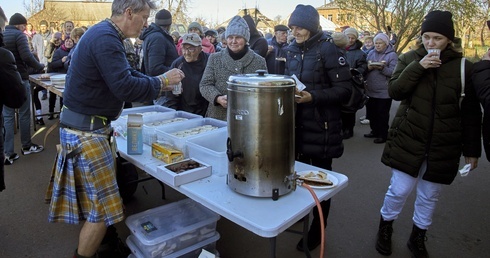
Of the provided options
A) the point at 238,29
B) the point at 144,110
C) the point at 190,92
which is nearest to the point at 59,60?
the point at 190,92

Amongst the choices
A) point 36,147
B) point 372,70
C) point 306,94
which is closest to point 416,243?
point 306,94

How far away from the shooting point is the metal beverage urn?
1561mm

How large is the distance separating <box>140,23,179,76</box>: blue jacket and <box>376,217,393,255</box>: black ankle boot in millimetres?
2806

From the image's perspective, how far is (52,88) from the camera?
4.65 meters

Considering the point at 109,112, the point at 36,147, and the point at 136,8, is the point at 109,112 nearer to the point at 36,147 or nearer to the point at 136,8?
the point at 136,8

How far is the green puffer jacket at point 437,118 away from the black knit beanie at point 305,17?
2.27 feet

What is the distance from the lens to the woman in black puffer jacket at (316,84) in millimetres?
2281

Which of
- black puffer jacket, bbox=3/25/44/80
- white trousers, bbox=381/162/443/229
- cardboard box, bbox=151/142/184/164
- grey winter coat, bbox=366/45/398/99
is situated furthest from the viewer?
grey winter coat, bbox=366/45/398/99

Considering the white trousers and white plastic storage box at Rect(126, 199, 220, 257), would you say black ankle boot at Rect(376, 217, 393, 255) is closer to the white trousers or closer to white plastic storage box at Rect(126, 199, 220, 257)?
the white trousers

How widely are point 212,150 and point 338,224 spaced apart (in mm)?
1546

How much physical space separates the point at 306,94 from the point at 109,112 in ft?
3.81

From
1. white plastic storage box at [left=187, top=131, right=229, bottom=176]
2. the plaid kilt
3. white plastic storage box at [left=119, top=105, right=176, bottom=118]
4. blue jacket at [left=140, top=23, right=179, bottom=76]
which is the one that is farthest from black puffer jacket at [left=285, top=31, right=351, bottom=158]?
blue jacket at [left=140, top=23, right=179, bottom=76]

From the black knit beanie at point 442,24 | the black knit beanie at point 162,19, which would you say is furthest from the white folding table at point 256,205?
the black knit beanie at point 162,19

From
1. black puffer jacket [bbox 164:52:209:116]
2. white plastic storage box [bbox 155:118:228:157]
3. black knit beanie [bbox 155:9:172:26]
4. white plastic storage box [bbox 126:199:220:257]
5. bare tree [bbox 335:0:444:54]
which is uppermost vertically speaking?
bare tree [bbox 335:0:444:54]
